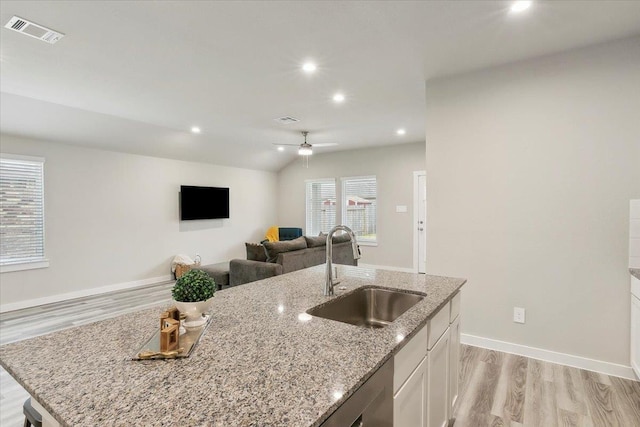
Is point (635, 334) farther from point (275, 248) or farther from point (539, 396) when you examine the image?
point (275, 248)

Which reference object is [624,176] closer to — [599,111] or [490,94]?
[599,111]

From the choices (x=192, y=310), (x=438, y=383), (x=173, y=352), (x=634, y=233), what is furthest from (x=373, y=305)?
(x=634, y=233)

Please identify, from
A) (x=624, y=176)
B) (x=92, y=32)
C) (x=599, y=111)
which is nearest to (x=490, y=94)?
(x=599, y=111)

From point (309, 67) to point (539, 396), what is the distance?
128 inches

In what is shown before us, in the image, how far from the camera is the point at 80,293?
5.03m

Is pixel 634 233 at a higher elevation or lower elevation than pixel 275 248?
higher

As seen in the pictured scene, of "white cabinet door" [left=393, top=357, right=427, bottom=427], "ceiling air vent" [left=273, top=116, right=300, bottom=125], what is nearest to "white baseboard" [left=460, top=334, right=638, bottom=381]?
"white cabinet door" [left=393, top=357, right=427, bottom=427]

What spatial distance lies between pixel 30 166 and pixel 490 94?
592 centimetres

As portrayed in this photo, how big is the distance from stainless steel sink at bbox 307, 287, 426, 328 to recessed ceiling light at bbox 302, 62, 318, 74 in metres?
2.12

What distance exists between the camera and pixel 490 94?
120 inches

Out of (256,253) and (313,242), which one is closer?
(256,253)

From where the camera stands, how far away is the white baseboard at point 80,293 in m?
4.39

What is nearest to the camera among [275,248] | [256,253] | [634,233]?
[634,233]

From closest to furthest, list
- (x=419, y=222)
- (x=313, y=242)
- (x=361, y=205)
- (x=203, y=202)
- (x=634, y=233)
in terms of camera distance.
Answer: (x=634, y=233) → (x=313, y=242) → (x=419, y=222) → (x=203, y=202) → (x=361, y=205)
